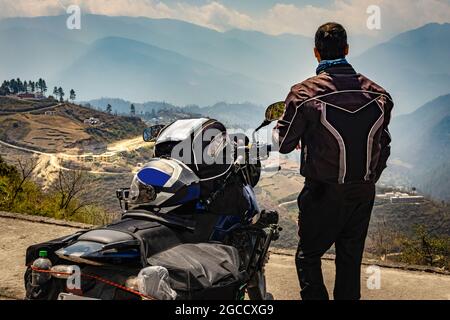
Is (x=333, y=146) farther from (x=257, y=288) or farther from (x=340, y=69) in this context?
(x=257, y=288)

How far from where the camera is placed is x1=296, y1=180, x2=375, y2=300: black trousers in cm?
345

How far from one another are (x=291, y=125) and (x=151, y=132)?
1167 mm

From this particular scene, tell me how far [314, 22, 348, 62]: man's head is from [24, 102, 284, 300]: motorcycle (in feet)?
1.54

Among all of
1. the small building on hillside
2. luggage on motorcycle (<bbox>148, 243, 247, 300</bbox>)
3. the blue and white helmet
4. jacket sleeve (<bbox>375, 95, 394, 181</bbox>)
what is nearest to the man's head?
jacket sleeve (<bbox>375, 95, 394, 181</bbox>)

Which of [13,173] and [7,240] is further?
[13,173]

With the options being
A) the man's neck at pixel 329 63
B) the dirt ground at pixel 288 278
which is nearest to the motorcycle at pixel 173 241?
the man's neck at pixel 329 63

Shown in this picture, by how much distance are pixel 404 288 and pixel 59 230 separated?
171 inches

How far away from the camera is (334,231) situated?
350cm

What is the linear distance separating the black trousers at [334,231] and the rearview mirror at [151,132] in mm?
1200

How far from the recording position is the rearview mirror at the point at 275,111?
11.8 ft

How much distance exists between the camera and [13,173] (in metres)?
10.5

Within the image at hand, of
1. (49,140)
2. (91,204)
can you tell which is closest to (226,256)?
(91,204)

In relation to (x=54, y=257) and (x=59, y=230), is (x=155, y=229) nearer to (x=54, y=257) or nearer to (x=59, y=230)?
(x=54, y=257)

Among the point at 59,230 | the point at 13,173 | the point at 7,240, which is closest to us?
the point at 7,240
